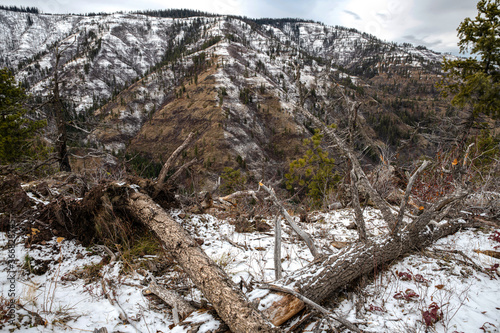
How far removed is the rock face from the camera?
212ft

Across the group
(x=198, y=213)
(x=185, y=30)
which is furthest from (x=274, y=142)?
(x=185, y=30)

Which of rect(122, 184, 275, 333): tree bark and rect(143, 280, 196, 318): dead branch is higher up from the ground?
rect(122, 184, 275, 333): tree bark

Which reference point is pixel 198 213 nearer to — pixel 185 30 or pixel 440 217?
pixel 440 217

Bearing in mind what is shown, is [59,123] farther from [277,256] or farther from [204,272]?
[277,256]

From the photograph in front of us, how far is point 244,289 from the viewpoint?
2777 mm

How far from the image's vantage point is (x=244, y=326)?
1.82 meters

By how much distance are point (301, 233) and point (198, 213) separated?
10.3 feet

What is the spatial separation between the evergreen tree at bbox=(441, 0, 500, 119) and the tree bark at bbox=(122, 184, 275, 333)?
13713 mm

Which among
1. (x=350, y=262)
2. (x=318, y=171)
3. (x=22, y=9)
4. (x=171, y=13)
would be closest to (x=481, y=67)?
(x=318, y=171)

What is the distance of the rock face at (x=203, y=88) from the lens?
2549 inches

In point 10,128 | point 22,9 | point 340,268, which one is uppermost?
point 22,9

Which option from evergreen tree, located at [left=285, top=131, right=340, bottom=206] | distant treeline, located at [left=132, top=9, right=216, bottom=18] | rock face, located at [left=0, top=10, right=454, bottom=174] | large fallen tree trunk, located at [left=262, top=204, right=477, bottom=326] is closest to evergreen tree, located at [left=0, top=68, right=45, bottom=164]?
rock face, located at [left=0, top=10, right=454, bottom=174]

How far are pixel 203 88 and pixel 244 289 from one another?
8083 cm

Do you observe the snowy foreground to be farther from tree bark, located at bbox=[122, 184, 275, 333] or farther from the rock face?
the rock face
